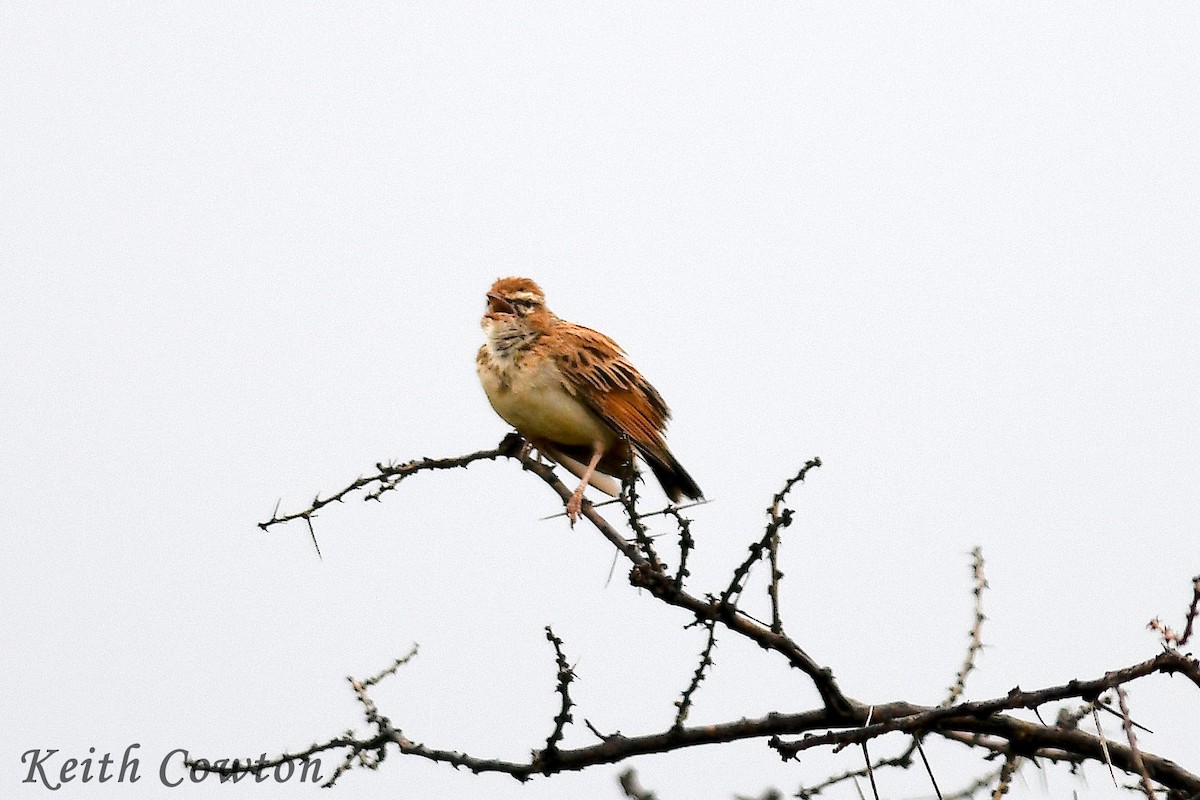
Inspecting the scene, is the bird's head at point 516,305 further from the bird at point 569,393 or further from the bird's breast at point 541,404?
the bird's breast at point 541,404

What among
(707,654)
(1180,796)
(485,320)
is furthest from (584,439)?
(1180,796)

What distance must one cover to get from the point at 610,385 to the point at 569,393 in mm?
297

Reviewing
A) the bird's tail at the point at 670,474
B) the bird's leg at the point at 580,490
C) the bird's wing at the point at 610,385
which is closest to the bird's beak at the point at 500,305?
the bird's wing at the point at 610,385

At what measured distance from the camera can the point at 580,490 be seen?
6156mm

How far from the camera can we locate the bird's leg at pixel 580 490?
18.1 feet

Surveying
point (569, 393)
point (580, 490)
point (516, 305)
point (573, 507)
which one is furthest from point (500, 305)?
point (573, 507)

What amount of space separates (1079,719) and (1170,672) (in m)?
0.48

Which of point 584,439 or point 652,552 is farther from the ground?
point 584,439

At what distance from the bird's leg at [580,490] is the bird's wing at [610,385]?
146 millimetres

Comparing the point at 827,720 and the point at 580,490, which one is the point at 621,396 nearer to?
the point at 580,490

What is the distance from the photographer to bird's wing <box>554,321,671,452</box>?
6781 millimetres

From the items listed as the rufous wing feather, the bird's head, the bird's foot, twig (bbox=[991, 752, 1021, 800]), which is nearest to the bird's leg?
the bird's foot

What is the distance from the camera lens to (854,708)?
384 centimetres

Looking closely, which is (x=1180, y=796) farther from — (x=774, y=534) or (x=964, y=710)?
(x=774, y=534)
